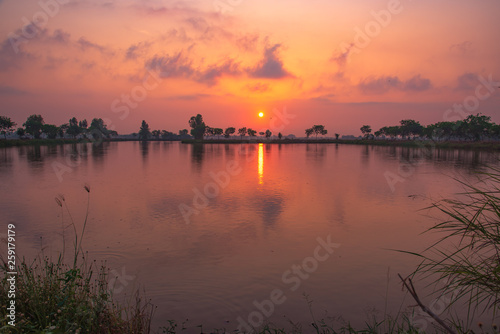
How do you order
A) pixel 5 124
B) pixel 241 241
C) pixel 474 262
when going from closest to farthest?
pixel 474 262 → pixel 241 241 → pixel 5 124

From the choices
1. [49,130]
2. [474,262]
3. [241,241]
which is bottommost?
[241,241]

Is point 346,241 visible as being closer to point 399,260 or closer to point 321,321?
point 399,260

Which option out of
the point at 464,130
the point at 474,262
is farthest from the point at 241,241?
the point at 464,130

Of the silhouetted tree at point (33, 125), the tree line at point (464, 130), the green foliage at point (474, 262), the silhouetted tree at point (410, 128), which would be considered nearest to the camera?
the green foliage at point (474, 262)

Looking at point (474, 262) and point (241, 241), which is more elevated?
point (474, 262)

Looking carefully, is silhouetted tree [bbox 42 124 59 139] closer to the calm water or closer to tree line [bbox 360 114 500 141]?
the calm water

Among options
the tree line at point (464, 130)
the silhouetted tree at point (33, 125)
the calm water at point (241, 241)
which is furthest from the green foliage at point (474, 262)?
the silhouetted tree at point (33, 125)

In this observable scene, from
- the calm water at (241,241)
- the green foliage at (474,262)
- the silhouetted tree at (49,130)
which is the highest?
the silhouetted tree at (49,130)

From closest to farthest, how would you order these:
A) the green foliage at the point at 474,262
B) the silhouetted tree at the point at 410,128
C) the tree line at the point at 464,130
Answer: the green foliage at the point at 474,262 → the tree line at the point at 464,130 → the silhouetted tree at the point at 410,128

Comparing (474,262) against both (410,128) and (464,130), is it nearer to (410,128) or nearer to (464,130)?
(464,130)

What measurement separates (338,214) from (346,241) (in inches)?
170

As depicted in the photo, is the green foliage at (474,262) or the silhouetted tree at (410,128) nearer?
the green foliage at (474,262)

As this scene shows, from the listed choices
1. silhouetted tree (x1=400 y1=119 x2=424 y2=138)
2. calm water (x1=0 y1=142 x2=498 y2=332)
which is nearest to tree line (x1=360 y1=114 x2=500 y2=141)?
silhouetted tree (x1=400 y1=119 x2=424 y2=138)

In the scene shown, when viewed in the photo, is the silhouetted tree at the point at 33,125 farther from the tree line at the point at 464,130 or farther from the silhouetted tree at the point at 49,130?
the tree line at the point at 464,130
